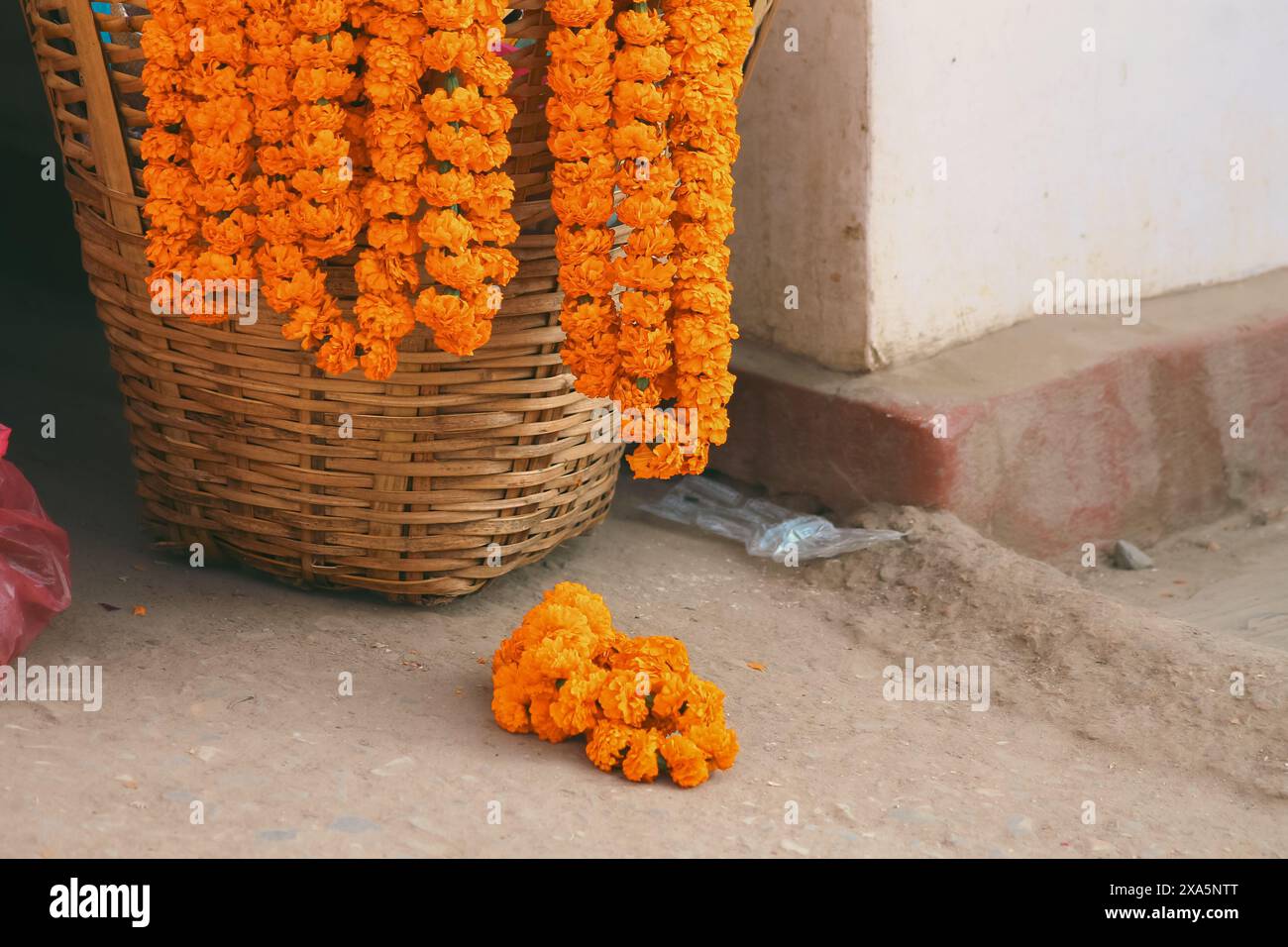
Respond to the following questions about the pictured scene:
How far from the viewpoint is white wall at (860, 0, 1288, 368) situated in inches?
113

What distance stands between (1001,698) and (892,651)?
0.22 m

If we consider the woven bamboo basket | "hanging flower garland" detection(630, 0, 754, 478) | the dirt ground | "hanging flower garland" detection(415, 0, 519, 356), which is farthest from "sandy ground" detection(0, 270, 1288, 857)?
"hanging flower garland" detection(415, 0, 519, 356)

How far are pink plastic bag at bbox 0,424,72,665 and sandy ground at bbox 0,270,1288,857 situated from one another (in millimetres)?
64

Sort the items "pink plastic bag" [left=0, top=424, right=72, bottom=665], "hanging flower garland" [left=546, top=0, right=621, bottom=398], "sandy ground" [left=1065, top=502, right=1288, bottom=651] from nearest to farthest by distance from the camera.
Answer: "hanging flower garland" [left=546, top=0, right=621, bottom=398] → "pink plastic bag" [left=0, top=424, right=72, bottom=665] → "sandy ground" [left=1065, top=502, right=1288, bottom=651]

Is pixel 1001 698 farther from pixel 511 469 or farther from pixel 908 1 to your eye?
pixel 908 1

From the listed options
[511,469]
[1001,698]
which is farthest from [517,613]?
[1001,698]

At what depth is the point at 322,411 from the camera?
2318 millimetres

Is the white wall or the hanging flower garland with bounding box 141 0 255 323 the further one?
the white wall

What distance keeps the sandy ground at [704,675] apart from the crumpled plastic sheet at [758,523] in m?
0.04

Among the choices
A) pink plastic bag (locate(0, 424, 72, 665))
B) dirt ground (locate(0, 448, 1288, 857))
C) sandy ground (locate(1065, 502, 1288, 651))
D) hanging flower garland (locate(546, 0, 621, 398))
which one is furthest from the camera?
sandy ground (locate(1065, 502, 1288, 651))

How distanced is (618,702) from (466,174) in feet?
2.46

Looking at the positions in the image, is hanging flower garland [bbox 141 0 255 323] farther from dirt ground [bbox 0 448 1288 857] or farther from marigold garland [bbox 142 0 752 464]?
dirt ground [bbox 0 448 1288 857]

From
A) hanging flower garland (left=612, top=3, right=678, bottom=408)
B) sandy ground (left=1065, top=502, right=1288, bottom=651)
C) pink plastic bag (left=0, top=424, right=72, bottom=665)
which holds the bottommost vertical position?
sandy ground (left=1065, top=502, right=1288, bottom=651)

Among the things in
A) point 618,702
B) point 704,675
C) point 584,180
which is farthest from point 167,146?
point 704,675
